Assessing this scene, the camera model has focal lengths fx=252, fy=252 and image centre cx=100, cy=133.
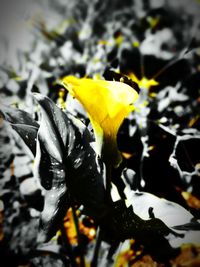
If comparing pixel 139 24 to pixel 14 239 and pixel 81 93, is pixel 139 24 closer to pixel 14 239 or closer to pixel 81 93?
pixel 81 93

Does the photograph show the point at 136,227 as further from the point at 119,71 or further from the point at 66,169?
the point at 119,71

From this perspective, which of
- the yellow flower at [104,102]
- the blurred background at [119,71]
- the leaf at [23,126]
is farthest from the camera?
the blurred background at [119,71]

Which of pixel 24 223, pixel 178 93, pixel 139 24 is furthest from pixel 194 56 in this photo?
pixel 24 223

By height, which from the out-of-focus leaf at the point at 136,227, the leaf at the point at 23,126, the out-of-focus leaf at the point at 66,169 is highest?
the leaf at the point at 23,126

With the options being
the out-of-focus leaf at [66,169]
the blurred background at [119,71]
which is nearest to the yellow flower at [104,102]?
the out-of-focus leaf at [66,169]

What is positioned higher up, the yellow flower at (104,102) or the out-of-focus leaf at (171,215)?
the yellow flower at (104,102)

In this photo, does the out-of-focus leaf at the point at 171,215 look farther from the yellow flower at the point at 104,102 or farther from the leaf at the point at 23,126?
the leaf at the point at 23,126

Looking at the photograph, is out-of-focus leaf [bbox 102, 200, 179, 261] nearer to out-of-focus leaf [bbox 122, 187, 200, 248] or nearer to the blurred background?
out-of-focus leaf [bbox 122, 187, 200, 248]

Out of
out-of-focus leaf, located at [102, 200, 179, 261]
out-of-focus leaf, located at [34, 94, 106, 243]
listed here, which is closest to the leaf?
out-of-focus leaf, located at [34, 94, 106, 243]

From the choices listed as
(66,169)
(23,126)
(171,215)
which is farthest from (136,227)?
(23,126)
